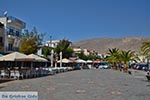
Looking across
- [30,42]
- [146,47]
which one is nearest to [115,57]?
[30,42]

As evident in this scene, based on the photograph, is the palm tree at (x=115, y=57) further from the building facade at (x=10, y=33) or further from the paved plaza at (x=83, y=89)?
the paved plaza at (x=83, y=89)

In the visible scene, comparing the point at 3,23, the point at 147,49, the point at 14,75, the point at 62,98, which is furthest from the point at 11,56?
the point at 3,23

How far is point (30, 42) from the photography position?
51375 mm

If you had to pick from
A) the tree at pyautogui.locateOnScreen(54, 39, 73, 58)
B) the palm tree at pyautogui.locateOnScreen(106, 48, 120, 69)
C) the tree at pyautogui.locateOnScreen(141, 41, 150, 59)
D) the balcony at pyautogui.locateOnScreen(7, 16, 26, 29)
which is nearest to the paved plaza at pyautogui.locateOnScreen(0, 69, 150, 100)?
the tree at pyautogui.locateOnScreen(141, 41, 150, 59)

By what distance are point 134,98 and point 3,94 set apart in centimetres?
808

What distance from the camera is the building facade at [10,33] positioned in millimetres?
47656

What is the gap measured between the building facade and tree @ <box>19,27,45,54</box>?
1.29 metres

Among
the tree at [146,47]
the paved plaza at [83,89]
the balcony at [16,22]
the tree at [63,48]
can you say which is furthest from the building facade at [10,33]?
the paved plaza at [83,89]

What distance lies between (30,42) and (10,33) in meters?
3.81

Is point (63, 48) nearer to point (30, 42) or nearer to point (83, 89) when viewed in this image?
point (30, 42)

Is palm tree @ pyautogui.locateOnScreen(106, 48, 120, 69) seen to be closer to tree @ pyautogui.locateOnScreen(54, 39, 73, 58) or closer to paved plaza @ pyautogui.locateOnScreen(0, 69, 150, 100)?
tree @ pyautogui.locateOnScreen(54, 39, 73, 58)

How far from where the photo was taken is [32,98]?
6543 millimetres

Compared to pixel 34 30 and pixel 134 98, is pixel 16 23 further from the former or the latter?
pixel 134 98

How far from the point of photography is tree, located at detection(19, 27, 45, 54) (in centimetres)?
4972
